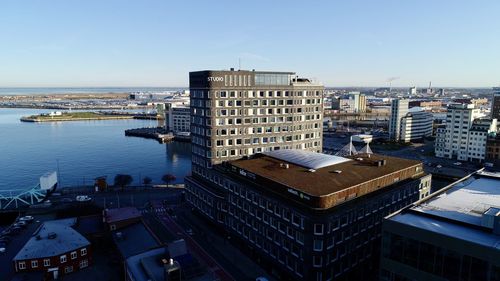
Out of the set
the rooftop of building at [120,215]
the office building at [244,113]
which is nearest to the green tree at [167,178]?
the office building at [244,113]

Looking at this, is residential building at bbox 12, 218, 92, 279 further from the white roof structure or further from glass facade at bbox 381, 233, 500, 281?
glass facade at bbox 381, 233, 500, 281

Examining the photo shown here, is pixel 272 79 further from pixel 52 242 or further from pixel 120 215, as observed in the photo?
pixel 52 242

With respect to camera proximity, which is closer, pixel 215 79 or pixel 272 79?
pixel 215 79

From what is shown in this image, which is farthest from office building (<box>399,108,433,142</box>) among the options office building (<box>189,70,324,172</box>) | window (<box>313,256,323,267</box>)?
window (<box>313,256,323,267</box>)

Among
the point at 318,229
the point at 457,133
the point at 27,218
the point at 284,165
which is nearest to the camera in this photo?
the point at 318,229

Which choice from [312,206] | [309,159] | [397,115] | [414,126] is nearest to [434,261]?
[312,206]
